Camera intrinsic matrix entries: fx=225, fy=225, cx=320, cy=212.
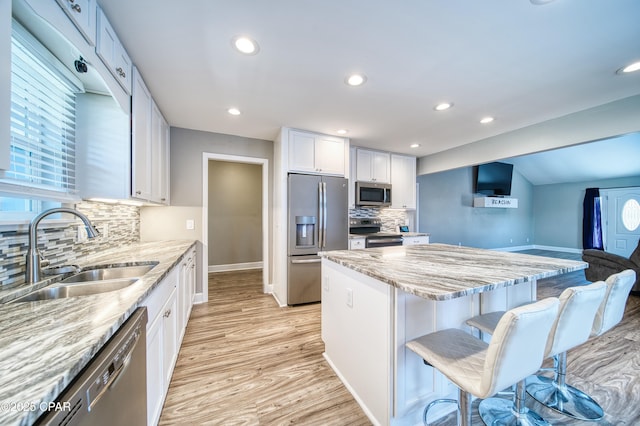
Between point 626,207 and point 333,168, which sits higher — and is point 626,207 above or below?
below

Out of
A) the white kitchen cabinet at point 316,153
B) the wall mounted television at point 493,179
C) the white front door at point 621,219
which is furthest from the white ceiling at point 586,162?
the white kitchen cabinet at point 316,153

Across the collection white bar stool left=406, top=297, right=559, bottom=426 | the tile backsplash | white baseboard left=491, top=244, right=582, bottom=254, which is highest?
the tile backsplash

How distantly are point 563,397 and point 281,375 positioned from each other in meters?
2.02

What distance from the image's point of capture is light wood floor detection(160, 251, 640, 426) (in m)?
1.44

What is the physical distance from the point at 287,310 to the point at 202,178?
223 cm

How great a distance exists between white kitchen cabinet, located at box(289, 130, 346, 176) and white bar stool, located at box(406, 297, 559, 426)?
264 centimetres

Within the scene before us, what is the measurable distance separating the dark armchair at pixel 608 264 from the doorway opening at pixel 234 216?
6.00 m

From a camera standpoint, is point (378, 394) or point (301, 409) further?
point (301, 409)

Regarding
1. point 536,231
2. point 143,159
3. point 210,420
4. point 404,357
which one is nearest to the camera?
point 404,357

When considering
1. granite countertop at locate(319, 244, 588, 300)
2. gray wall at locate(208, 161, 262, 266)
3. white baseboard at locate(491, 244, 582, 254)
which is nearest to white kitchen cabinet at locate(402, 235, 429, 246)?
granite countertop at locate(319, 244, 588, 300)

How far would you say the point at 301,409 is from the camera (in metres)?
1.48

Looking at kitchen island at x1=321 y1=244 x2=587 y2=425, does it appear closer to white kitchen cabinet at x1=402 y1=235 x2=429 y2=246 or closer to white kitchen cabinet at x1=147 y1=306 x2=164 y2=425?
white kitchen cabinet at x1=147 y1=306 x2=164 y2=425

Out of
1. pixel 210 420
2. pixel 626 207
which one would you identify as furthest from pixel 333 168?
pixel 626 207

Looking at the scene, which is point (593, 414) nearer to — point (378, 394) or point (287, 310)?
point (378, 394)
